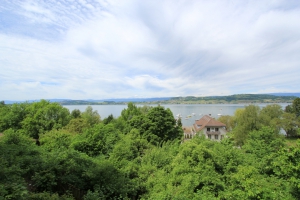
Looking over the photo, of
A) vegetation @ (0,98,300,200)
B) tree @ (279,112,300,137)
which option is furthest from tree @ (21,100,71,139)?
tree @ (279,112,300,137)

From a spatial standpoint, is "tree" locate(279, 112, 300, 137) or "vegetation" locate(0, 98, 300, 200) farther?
"tree" locate(279, 112, 300, 137)

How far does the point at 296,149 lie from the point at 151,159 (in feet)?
27.2

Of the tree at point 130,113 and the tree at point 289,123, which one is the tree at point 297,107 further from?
the tree at point 130,113

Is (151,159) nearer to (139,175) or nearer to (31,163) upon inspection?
(139,175)

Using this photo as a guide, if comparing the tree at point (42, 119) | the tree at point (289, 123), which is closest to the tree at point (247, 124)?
the tree at point (289, 123)

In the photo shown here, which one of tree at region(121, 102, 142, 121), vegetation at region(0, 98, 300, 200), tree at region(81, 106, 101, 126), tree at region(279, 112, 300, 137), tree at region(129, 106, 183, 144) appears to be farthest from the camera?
Result: tree at region(279, 112, 300, 137)

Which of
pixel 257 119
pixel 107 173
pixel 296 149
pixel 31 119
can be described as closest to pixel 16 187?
pixel 107 173

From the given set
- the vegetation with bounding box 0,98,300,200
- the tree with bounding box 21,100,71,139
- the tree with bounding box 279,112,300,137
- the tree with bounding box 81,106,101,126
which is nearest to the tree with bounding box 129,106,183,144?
the vegetation with bounding box 0,98,300,200

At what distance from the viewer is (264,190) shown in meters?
5.66

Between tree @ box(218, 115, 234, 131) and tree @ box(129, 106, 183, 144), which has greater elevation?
tree @ box(129, 106, 183, 144)

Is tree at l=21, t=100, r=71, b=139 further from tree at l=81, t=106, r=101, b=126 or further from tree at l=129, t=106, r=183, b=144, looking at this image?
tree at l=129, t=106, r=183, b=144

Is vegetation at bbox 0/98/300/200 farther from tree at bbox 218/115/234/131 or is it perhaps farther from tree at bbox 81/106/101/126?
tree at bbox 218/115/234/131

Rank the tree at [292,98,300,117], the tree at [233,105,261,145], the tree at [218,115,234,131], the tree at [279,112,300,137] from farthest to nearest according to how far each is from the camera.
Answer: the tree at [292,98,300,117] < the tree at [218,115,234,131] < the tree at [279,112,300,137] < the tree at [233,105,261,145]

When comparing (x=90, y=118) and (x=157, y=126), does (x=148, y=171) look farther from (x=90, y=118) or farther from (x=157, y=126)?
(x=90, y=118)
